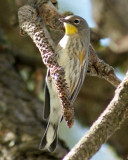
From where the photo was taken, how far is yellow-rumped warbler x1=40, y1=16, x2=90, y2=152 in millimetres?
3225

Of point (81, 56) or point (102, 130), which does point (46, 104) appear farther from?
point (102, 130)

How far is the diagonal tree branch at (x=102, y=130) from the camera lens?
1.92 meters

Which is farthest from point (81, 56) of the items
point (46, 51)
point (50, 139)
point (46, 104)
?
point (46, 51)

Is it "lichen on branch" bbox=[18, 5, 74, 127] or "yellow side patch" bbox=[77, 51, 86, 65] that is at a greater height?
"lichen on branch" bbox=[18, 5, 74, 127]

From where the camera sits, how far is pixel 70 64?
134 inches

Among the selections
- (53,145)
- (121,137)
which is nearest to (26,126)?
(53,145)

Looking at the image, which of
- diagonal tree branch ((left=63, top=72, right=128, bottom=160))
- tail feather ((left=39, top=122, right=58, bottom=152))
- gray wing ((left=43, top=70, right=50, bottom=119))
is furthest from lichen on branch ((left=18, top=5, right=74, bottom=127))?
tail feather ((left=39, top=122, right=58, bottom=152))

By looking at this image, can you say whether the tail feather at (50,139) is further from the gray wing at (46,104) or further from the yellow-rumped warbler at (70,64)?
the gray wing at (46,104)

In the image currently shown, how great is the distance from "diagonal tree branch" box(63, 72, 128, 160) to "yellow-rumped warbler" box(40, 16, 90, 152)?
1135 millimetres

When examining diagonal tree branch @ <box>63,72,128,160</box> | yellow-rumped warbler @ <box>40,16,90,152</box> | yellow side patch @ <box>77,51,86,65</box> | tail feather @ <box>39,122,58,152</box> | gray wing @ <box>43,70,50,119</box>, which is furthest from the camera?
yellow side patch @ <box>77,51,86,65</box>

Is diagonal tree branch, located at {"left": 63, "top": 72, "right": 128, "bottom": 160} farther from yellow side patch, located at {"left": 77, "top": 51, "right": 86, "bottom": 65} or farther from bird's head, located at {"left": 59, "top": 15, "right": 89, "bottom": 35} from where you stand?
bird's head, located at {"left": 59, "top": 15, "right": 89, "bottom": 35}

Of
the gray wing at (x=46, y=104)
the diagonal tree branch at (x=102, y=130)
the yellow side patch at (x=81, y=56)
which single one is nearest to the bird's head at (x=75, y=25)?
the yellow side patch at (x=81, y=56)

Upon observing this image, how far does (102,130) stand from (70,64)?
5.00ft

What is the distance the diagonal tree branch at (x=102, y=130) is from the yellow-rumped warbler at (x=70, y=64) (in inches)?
44.7
